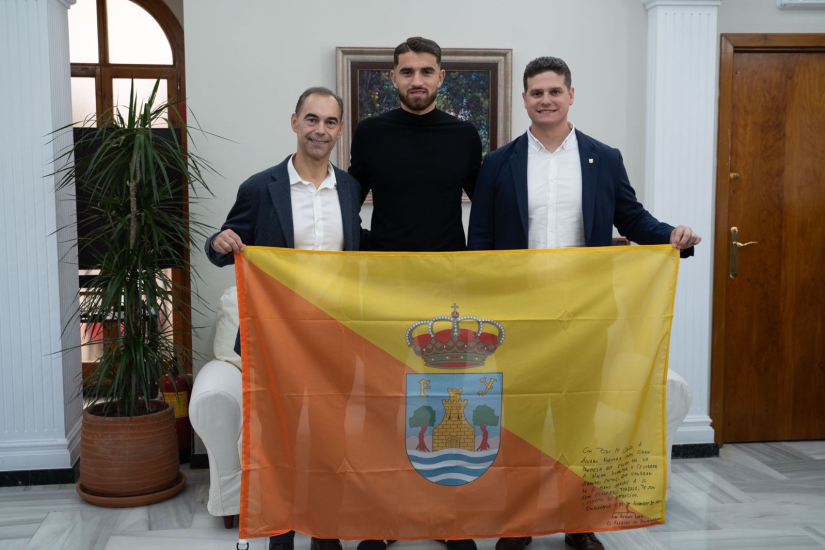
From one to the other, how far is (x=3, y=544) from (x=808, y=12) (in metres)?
4.45

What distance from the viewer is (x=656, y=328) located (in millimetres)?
2336

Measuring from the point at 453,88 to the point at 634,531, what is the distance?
219 cm

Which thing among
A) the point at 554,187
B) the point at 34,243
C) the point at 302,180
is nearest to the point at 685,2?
the point at 554,187

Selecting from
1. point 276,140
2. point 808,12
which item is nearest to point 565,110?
point 276,140

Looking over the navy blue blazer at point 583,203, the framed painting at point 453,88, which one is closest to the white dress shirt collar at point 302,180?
the navy blue blazer at point 583,203

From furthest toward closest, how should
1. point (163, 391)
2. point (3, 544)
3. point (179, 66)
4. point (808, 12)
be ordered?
point (179, 66) → point (808, 12) → point (163, 391) → point (3, 544)

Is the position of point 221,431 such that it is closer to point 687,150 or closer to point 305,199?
point 305,199

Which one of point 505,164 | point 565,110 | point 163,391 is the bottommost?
point 163,391

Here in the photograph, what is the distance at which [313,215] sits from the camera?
2.40m

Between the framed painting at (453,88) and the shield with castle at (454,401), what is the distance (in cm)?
169

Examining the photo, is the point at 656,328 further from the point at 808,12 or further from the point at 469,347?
the point at 808,12

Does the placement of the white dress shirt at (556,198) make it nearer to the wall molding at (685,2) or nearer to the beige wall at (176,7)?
the wall molding at (685,2)

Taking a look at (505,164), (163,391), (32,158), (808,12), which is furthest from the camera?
(808,12)

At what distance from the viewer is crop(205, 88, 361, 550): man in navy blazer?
2.35 m
